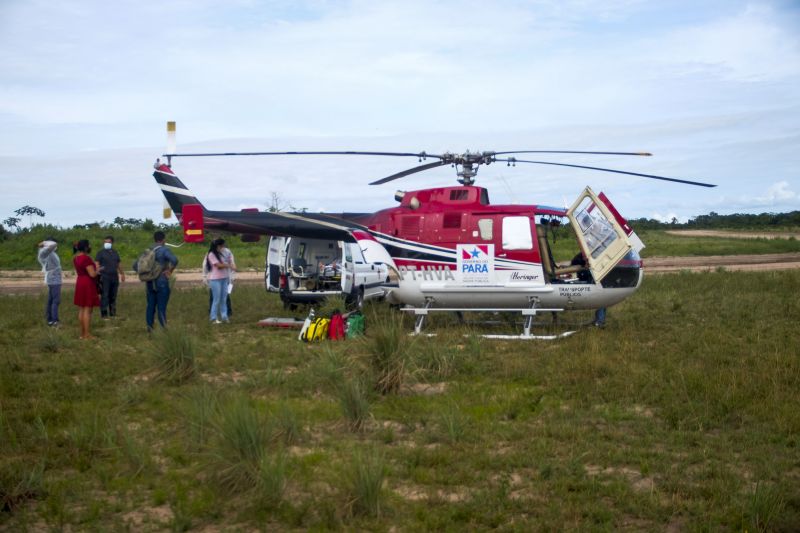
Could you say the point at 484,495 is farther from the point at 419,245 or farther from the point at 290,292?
the point at 290,292

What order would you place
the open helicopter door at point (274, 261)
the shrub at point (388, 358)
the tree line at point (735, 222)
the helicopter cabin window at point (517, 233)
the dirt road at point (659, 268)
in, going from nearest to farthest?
the shrub at point (388, 358) → the helicopter cabin window at point (517, 233) → the open helicopter door at point (274, 261) → the dirt road at point (659, 268) → the tree line at point (735, 222)

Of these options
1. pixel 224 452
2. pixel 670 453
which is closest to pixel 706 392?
pixel 670 453

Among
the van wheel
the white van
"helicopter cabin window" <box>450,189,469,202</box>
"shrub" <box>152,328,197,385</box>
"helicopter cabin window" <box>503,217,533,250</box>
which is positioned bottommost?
"shrub" <box>152,328,197,385</box>

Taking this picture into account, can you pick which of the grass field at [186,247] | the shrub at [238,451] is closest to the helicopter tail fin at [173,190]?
the shrub at [238,451]

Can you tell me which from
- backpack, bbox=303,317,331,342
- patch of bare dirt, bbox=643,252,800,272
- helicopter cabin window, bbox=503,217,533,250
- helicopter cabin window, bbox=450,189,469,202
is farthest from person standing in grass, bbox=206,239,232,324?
patch of bare dirt, bbox=643,252,800,272

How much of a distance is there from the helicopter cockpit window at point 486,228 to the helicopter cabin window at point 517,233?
239mm

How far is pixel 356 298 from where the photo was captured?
48.2 ft

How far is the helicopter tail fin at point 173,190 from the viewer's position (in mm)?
15375

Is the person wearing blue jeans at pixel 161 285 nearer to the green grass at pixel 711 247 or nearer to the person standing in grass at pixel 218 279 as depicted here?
the person standing in grass at pixel 218 279

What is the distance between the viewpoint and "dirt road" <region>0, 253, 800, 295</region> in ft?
88.8

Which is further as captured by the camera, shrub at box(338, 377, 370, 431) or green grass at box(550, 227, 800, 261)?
green grass at box(550, 227, 800, 261)

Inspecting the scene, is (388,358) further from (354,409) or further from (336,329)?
(336,329)

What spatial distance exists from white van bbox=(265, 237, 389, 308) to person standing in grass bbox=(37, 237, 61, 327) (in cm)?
386

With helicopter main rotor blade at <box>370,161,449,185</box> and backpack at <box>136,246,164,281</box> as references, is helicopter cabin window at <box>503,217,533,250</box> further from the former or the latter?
backpack at <box>136,246,164,281</box>
